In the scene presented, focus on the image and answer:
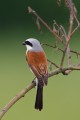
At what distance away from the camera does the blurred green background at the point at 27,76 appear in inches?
243

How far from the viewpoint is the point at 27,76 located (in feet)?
24.2

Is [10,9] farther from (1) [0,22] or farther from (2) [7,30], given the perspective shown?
(2) [7,30]

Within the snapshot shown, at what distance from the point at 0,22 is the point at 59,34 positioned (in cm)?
A: 891

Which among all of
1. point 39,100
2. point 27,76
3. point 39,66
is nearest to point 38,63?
point 39,66

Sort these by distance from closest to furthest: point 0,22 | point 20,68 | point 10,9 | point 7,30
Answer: point 20,68 < point 7,30 < point 0,22 < point 10,9

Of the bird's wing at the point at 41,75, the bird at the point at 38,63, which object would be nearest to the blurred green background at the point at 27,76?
the bird at the point at 38,63

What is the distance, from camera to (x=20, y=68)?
309 inches

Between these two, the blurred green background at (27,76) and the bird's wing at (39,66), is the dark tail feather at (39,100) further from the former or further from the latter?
the blurred green background at (27,76)

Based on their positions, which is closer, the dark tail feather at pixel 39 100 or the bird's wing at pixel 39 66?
the dark tail feather at pixel 39 100

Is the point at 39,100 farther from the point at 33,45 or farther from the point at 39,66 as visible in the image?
the point at 33,45

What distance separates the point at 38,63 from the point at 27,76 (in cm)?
494

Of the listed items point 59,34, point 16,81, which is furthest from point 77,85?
point 59,34

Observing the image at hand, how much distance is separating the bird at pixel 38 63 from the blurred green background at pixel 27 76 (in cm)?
153

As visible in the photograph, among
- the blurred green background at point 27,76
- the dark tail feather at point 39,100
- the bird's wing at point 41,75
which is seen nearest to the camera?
the dark tail feather at point 39,100
